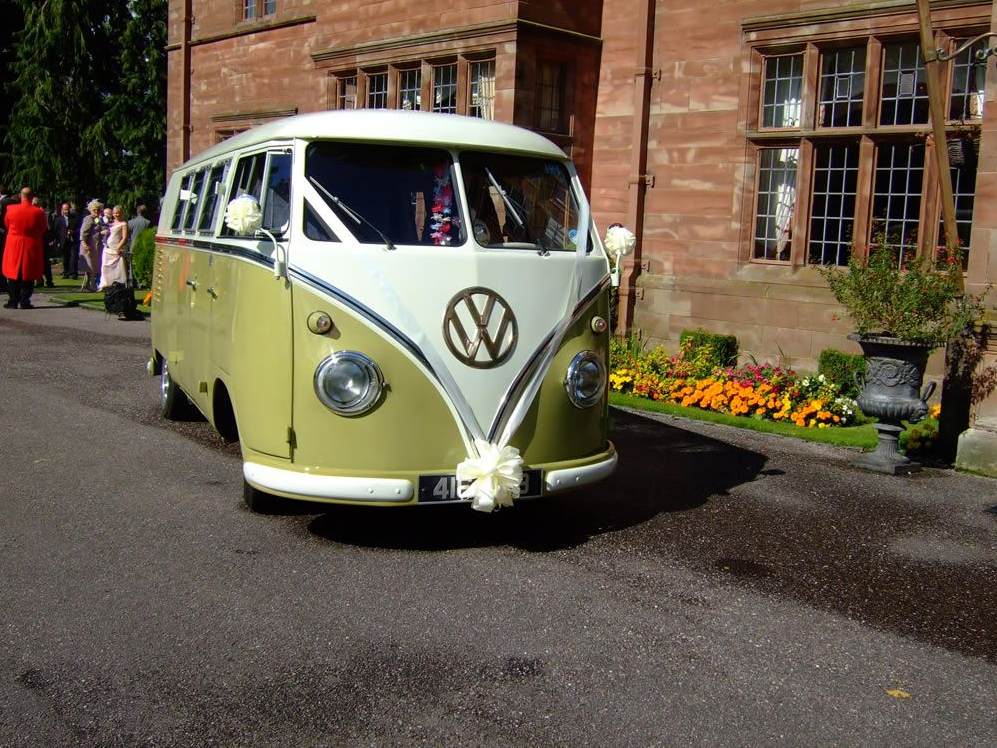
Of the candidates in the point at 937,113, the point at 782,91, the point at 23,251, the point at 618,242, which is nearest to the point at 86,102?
the point at 23,251

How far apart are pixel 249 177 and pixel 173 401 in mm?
3333

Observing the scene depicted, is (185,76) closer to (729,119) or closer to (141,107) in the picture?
(141,107)

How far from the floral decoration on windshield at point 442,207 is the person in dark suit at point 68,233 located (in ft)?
72.3

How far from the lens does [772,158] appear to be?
541 inches

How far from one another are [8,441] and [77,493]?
1852 mm

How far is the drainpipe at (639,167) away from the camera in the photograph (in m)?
14.7

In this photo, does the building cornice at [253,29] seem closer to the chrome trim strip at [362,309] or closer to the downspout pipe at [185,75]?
the downspout pipe at [185,75]

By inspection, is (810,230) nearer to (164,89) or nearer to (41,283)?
(41,283)

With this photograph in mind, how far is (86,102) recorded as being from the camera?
1471 inches

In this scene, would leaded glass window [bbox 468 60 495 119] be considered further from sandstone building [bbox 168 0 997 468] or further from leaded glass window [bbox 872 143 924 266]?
leaded glass window [bbox 872 143 924 266]

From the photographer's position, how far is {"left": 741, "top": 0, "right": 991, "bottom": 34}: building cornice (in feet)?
38.5

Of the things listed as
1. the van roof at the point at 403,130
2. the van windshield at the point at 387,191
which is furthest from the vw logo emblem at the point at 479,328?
the van roof at the point at 403,130

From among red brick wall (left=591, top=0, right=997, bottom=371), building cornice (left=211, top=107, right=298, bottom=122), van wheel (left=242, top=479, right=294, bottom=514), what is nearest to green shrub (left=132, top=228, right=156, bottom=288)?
building cornice (left=211, top=107, right=298, bottom=122)

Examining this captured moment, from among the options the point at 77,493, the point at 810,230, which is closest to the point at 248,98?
the point at 810,230
